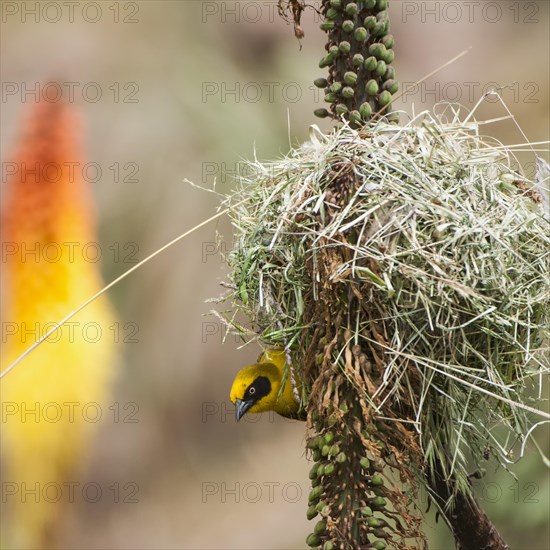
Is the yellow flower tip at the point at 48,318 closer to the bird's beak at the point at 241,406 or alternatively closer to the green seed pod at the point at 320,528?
the bird's beak at the point at 241,406

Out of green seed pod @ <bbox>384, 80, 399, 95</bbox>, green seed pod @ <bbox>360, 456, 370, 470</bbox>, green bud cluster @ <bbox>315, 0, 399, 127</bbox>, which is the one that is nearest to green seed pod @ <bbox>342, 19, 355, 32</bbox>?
green bud cluster @ <bbox>315, 0, 399, 127</bbox>

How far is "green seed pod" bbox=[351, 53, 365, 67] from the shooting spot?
159cm


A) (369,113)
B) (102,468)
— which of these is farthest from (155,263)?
(369,113)

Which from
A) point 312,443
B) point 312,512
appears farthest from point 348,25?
point 312,512

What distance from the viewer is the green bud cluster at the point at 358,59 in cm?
159

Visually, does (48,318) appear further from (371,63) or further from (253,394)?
(371,63)

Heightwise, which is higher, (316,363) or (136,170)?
(136,170)

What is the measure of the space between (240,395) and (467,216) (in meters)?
0.62

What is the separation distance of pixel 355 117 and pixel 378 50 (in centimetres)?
12

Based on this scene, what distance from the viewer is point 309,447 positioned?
1542 mm

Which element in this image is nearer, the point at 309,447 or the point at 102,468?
the point at 309,447

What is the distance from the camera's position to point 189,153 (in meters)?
3.33

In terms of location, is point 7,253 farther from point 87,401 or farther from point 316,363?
point 316,363

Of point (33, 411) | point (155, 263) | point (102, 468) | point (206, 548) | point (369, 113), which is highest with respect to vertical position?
point (369, 113)
